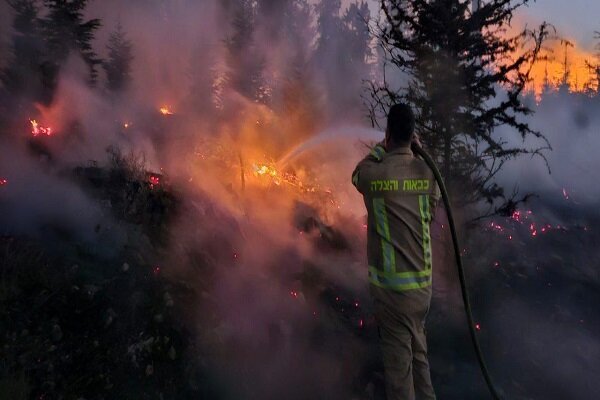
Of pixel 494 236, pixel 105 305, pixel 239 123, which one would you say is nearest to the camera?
pixel 105 305

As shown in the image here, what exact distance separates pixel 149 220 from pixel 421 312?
6083mm

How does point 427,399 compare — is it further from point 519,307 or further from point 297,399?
point 519,307

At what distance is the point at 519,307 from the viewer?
8.95 metres

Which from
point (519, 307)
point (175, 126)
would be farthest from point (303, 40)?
point (519, 307)

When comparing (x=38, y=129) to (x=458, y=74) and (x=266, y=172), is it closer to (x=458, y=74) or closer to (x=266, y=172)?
(x=266, y=172)

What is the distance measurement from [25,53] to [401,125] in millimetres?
20339

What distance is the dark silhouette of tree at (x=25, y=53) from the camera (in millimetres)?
13633

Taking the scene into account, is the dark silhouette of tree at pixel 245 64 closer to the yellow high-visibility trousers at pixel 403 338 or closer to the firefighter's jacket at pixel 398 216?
the firefighter's jacket at pixel 398 216

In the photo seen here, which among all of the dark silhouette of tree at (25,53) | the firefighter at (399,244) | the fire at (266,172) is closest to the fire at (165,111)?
the dark silhouette of tree at (25,53)

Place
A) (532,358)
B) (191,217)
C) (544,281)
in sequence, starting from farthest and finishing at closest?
(544,281)
(191,217)
(532,358)

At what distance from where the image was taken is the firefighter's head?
9.42ft

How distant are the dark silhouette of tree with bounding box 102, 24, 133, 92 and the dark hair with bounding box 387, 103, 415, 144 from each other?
25013 mm

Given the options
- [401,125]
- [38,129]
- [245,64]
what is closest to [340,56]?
[245,64]

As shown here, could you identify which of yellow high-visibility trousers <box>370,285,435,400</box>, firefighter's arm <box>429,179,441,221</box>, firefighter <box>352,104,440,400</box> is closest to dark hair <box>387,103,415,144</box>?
firefighter <box>352,104,440,400</box>
